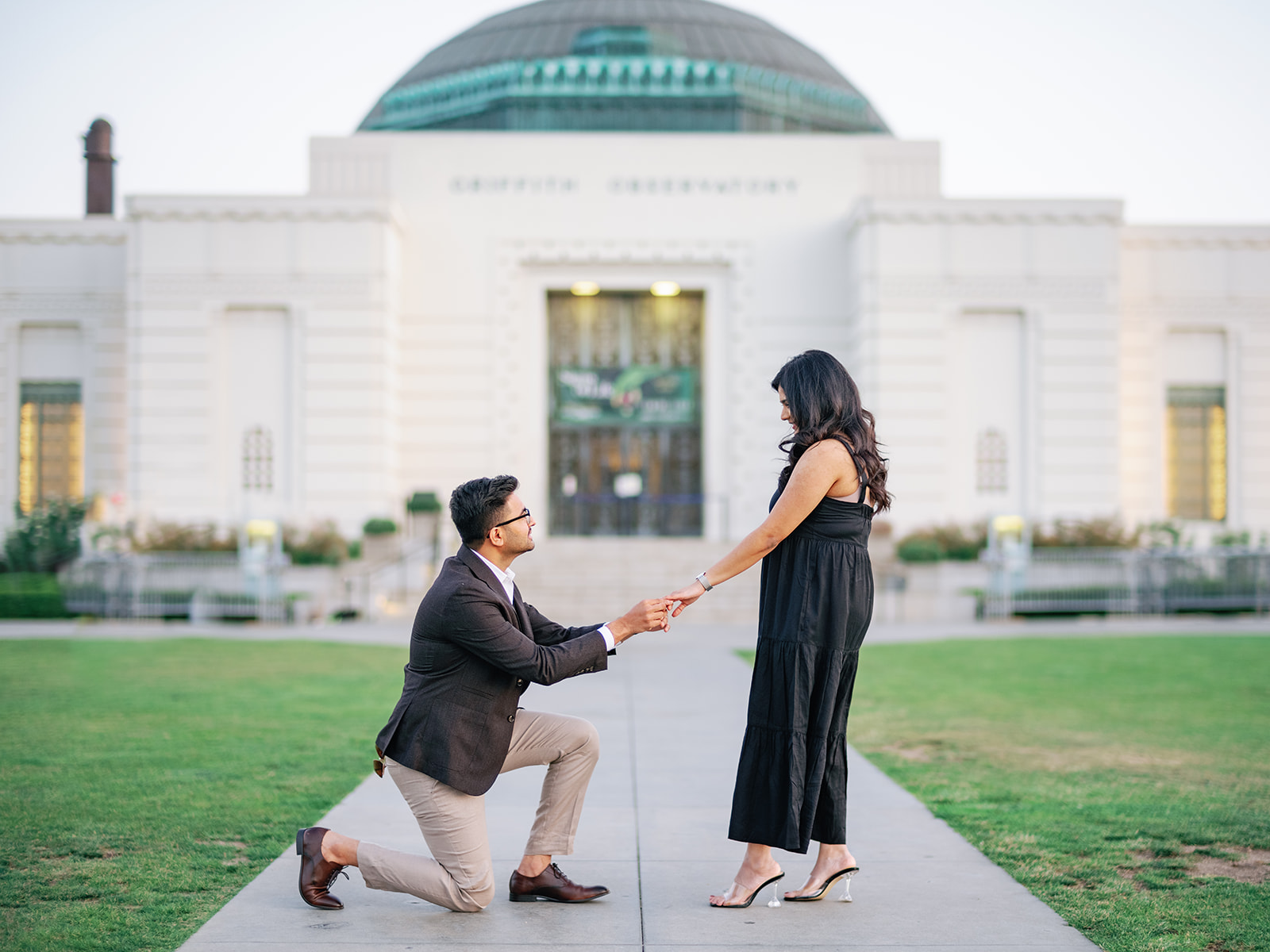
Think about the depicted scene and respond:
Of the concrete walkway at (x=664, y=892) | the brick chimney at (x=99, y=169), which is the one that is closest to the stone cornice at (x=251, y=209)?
the brick chimney at (x=99, y=169)

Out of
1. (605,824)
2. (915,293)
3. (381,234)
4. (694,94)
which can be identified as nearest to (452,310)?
(381,234)

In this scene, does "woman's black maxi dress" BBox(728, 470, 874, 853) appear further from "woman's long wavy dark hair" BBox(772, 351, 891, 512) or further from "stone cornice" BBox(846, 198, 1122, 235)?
"stone cornice" BBox(846, 198, 1122, 235)

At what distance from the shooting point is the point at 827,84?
3247cm

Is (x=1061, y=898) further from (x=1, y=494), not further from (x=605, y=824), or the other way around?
(x=1, y=494)

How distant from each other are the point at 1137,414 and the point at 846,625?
25251mm

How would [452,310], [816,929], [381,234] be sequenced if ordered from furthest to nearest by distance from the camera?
[452,310] < [381,234] < [816,929]

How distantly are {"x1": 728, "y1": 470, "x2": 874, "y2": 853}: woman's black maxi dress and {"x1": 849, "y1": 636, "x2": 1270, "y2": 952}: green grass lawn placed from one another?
105 centimetres

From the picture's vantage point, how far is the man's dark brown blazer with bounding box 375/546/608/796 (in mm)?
4582

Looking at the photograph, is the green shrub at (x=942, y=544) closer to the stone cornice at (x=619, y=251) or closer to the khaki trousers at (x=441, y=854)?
the stone cornice at (x=619, y=251)

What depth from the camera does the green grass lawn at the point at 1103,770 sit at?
4.88m

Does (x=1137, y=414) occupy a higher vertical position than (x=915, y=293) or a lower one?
lower

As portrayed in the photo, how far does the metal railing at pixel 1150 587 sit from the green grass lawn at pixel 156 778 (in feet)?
38.2

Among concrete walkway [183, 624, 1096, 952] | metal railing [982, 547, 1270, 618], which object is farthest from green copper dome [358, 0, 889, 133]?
concrete walkway [183, 624, 1096, 952]

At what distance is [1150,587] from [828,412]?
17.7 metres
